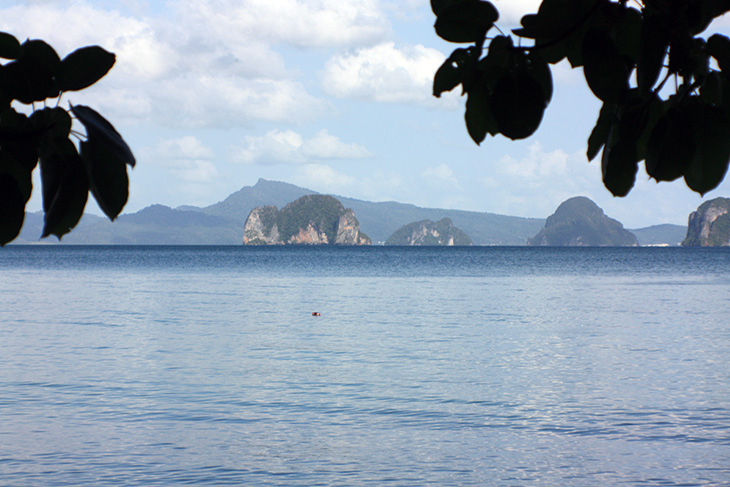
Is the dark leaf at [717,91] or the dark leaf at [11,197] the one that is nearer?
the dark leaf at [11,197]

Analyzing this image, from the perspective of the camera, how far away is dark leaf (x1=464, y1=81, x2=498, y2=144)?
1450mm

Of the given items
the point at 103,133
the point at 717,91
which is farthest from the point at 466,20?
the point at 103,133

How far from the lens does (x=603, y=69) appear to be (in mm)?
1296

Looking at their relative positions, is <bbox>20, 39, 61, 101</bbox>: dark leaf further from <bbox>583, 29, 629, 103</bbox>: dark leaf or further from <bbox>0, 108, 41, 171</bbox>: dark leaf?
<bbox>583, 29, 629, 103</bbox>: dark leaf

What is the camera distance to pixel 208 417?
14492mm

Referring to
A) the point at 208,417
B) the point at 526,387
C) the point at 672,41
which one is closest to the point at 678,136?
the point at 672,41

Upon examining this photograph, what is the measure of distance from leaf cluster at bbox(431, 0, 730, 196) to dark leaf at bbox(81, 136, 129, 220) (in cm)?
57

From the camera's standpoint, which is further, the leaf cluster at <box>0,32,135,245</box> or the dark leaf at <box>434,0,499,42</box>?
the dark leaf at <box>434,0,499,42</box>

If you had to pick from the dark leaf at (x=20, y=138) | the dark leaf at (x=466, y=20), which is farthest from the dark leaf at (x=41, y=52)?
the dark leaf at (x=466, y=20)

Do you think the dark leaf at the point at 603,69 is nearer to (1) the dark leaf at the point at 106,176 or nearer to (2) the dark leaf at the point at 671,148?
(2) the dark leaf at the point at 671,148

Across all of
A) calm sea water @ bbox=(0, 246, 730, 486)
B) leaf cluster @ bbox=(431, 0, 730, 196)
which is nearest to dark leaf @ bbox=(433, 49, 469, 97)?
leaf cluster @ bbox=(431, 0, 730, 196)

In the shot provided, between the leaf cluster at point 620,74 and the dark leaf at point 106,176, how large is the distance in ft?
1.87

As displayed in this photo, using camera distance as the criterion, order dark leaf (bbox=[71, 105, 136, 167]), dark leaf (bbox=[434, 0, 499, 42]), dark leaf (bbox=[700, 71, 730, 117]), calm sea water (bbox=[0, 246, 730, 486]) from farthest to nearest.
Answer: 1. calm sea water (bbox=[0, 246, 730, 486])
2. dark leaf (bbox=[700, 71, 730, 117])
3. dark leaf (bbox=[434, 0, 499, 42])
4. dark leaf (bbox=[71, 105, 136, 167])

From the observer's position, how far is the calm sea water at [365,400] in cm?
1152
